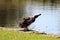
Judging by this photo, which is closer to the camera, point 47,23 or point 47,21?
point 47,23

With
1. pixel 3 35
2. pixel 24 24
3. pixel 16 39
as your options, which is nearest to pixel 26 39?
pixel 16 39

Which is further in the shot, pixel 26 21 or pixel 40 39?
pixel 26 21

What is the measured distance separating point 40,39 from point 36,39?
0.18 metres

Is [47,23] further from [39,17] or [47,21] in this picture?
[39,17]

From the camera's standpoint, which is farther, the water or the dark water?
the dark water

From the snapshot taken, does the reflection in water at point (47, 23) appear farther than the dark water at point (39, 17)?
No

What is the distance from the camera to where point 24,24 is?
1622 centimetres

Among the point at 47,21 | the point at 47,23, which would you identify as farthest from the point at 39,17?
the point at 47,23

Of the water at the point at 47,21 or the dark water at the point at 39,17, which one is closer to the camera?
the water at the point at 47,21

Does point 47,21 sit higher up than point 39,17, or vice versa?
point 47,21

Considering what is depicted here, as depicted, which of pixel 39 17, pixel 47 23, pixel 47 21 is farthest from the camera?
pixel 39 17

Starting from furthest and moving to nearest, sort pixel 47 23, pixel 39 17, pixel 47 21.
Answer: pixel 39 17
pixel 47 21
pixel 47 23

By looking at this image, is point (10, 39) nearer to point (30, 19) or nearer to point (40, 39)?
point (40, 39)

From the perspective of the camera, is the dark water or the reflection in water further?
the dark water
